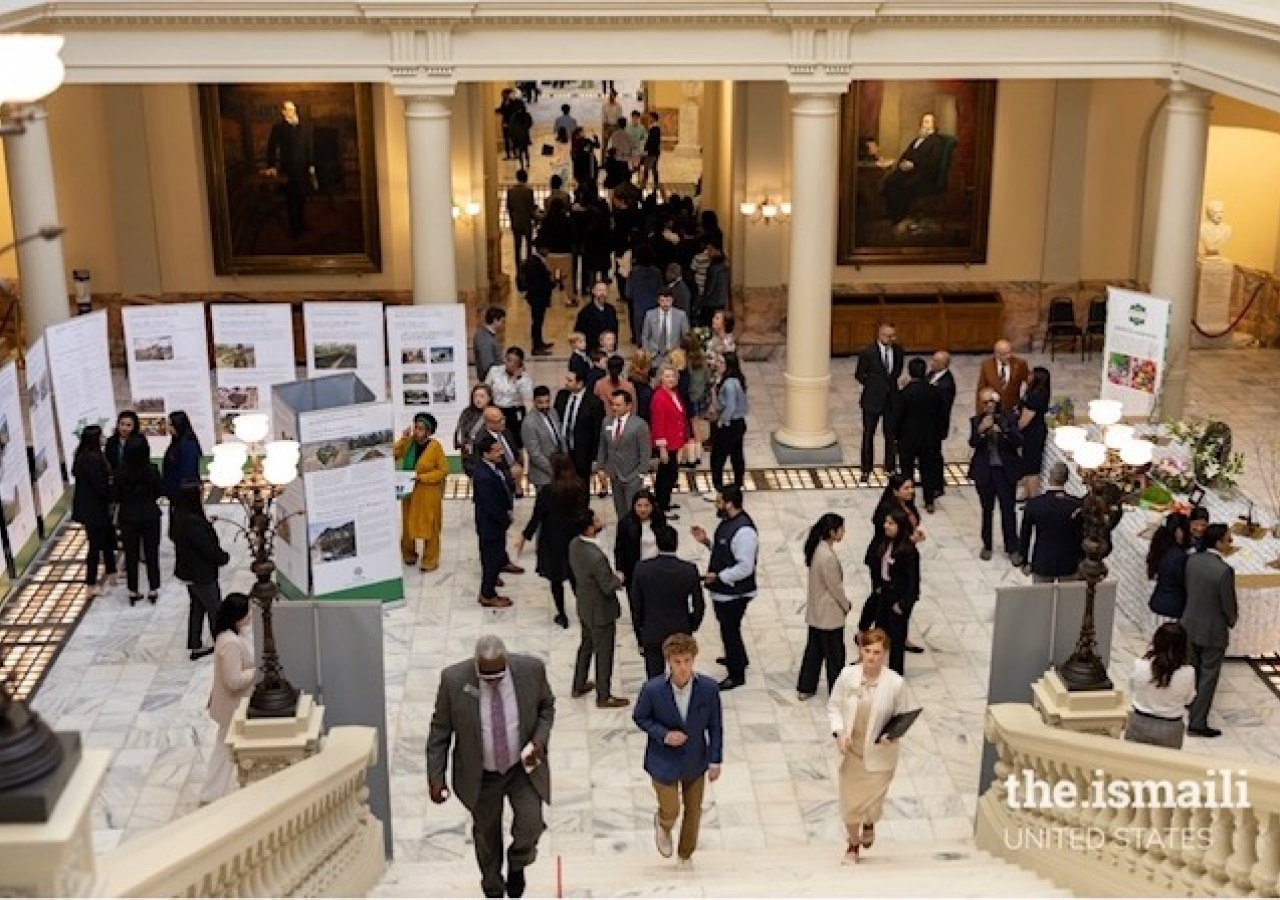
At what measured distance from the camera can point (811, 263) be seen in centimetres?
1526

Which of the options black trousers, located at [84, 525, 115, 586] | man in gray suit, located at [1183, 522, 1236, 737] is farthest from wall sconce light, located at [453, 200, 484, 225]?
man in gray suit, located at [1183, 522, 1236, 737]

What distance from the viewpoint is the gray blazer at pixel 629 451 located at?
12.9 metres

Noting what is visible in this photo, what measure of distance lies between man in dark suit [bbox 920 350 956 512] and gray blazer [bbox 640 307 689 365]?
8.67 feet

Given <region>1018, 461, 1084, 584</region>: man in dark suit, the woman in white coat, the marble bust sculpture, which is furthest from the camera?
the marble bust sculpture

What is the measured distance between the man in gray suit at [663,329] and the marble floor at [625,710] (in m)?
1.86

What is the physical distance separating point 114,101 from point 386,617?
8533 mm

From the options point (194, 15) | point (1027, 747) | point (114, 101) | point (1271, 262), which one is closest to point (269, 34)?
point (194, 15)

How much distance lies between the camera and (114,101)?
59.4ft

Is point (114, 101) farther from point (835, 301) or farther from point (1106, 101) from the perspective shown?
point (1106, 101)

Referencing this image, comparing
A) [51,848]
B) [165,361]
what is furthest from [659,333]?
[51,848]

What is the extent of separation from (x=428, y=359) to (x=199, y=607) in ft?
13.0

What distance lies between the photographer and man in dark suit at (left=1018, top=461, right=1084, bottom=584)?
1146cm

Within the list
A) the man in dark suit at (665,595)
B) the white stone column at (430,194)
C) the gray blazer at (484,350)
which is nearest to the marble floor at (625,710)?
the man in dark suit at (665,595)

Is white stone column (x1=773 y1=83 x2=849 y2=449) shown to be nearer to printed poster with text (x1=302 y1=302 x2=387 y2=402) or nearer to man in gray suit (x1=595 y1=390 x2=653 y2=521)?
man in gray suit (x1=595 y1=390 x2=653 y2=521)
